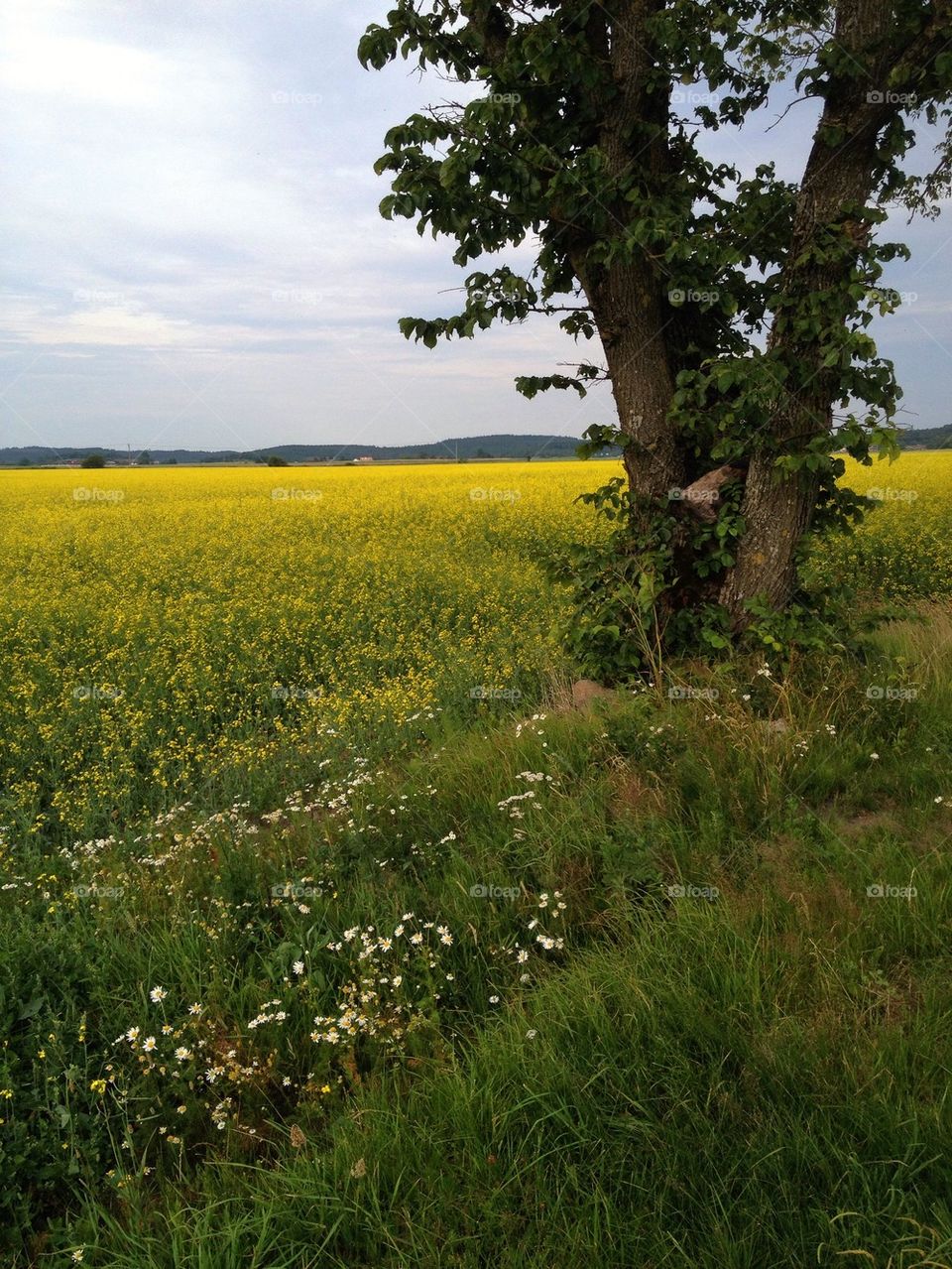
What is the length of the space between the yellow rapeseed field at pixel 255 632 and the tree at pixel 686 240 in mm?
1353

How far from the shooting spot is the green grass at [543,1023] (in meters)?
2.08

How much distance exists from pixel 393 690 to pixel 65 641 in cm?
452

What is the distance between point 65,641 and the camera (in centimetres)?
891

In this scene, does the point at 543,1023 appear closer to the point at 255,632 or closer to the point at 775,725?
the point at 775,725

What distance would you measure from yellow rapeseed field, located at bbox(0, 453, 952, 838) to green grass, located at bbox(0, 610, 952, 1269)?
1.71m

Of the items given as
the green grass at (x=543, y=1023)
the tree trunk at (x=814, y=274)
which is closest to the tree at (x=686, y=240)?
the tree trunk at (x=814, y=274)

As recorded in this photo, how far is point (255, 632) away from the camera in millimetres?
9039

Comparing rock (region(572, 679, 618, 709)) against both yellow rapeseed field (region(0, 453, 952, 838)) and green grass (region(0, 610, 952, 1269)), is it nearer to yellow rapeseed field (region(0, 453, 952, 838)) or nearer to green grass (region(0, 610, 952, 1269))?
yellow rapeseed field (region(0, 453, 952, 838))

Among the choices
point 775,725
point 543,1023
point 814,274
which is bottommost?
point 543,1023

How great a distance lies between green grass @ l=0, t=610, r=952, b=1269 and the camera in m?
2.08

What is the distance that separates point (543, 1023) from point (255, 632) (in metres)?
7.09

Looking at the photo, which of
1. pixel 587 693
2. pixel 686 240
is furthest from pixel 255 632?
pixel 686 240

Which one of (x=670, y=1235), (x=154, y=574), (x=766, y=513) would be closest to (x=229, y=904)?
(x=670, y=1235)

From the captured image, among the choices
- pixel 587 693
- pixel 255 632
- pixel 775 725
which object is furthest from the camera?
pixel 255 632
